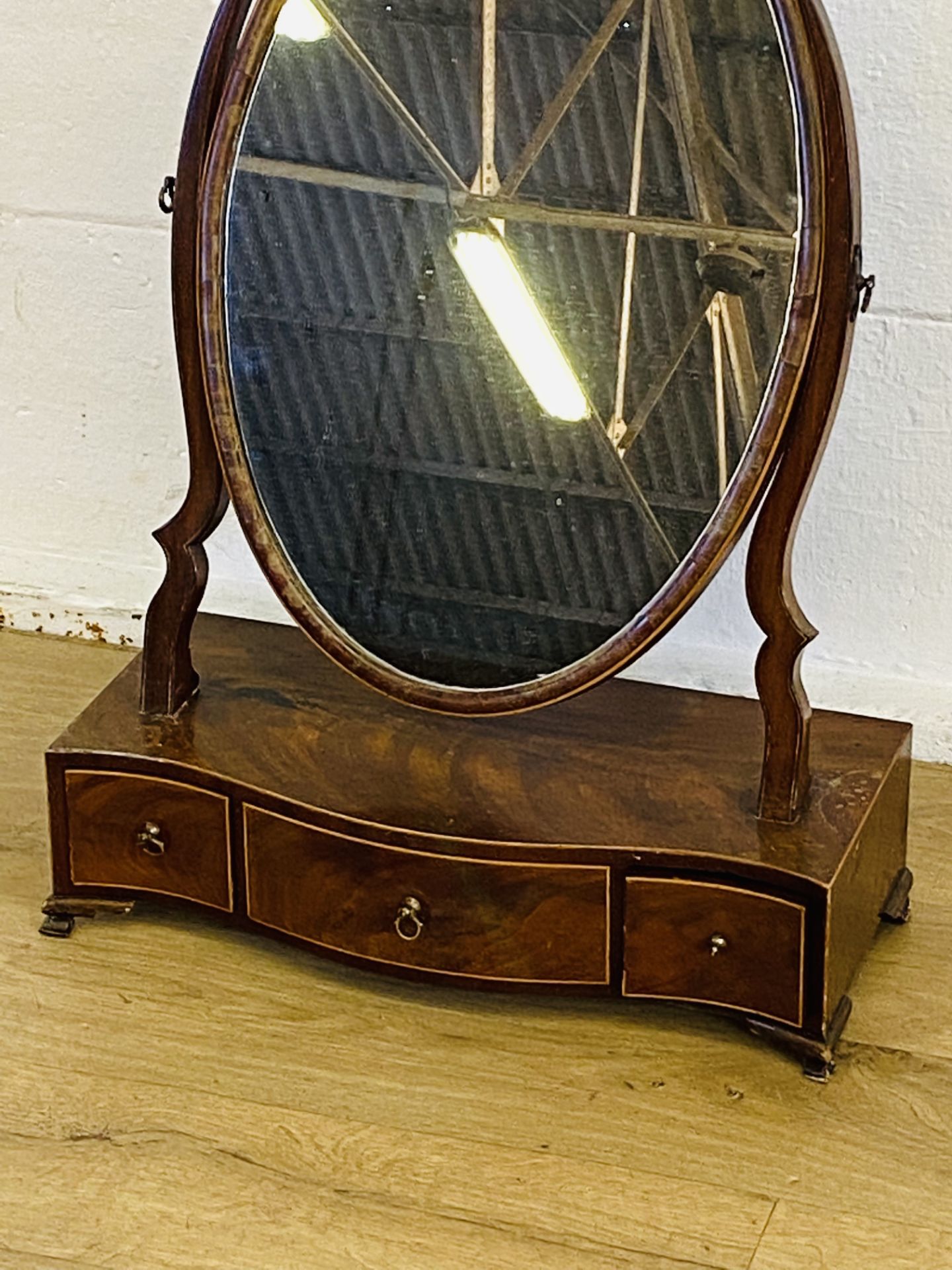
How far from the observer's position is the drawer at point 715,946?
1.46 meters

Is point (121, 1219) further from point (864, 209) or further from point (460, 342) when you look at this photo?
point (864, 209)

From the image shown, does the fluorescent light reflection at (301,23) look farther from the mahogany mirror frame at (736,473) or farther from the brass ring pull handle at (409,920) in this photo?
the brass ring pull handle at (409,920)

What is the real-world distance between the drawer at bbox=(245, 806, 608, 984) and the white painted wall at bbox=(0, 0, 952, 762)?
49 centimetres

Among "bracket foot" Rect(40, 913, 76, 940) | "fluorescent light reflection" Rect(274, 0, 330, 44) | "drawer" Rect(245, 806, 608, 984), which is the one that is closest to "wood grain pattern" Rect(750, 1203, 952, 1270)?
"drawer" Rect(245, 806, 608, 984)

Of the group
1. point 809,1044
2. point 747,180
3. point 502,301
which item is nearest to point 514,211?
point 502,301

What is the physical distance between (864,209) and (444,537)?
514 mm

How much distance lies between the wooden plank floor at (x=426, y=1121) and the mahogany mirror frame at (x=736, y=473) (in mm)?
210

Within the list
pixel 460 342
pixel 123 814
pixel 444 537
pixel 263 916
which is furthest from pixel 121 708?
pixel 460 342

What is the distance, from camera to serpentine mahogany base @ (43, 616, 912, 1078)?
4.83ft

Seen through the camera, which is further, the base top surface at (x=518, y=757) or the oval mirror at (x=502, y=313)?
the base top surface at (x=518, y=757)

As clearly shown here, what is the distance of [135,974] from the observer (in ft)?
5.28

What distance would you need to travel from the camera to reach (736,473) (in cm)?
141

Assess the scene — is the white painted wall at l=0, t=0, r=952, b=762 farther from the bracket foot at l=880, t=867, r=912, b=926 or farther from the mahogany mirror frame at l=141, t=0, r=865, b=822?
the mahogany mirror frame at l=141, t=0, r=865, b=822

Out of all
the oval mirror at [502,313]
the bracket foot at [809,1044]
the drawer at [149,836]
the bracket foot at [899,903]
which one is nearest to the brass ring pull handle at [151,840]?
the drawer at [149,836]
